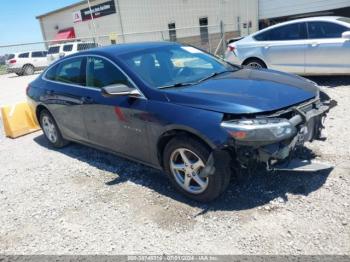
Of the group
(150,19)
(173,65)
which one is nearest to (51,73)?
(173,65)

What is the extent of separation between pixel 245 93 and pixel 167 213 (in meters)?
1.44

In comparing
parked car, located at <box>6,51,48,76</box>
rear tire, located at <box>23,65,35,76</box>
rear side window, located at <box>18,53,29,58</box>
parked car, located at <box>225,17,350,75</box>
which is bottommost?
rear tire, located at <box>23,65,35,76</box>

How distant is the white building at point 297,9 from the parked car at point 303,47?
62.1 feet

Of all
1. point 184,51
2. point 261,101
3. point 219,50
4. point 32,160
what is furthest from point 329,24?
point 219,50

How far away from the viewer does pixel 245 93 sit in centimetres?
343

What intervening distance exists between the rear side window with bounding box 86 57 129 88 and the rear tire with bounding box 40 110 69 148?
4.76 ft

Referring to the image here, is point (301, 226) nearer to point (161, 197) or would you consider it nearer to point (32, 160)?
point (161, 197)

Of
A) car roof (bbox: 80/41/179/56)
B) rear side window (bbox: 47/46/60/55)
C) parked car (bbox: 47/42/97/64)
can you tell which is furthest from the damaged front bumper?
rear side window (bbox: 47/46/60/55)

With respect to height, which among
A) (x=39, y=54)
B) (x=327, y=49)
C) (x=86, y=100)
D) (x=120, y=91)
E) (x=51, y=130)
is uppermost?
(x=120, y=91)

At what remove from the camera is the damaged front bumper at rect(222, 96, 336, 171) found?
121 inches

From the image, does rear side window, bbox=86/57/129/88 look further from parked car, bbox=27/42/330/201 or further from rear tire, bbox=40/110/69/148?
rear tire, bbox=40/110/69/148

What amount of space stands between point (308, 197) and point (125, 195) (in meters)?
2.00

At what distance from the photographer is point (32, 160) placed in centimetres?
568

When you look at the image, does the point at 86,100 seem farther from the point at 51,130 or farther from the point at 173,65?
the point at 51,130
